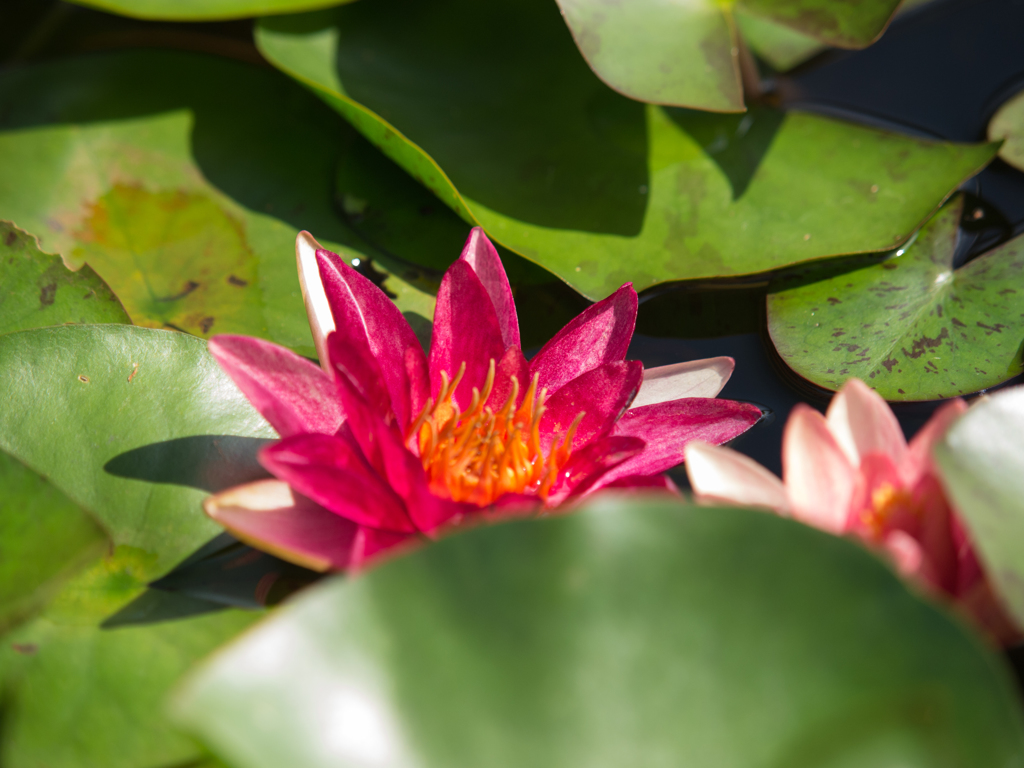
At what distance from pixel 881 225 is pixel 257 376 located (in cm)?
146

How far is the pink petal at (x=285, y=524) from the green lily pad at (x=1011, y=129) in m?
1.86

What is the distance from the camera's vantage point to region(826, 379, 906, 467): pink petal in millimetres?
1040

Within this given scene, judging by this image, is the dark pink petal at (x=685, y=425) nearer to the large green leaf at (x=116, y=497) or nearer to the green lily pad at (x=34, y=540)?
the large green leaf at (x=116, y=497)

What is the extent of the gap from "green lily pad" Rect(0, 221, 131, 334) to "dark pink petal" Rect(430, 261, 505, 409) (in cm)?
75

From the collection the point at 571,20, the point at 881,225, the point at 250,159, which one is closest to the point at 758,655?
the point at 881,225

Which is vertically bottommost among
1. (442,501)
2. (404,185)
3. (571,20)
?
(442,501)

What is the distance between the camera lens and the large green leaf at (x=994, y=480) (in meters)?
0.80

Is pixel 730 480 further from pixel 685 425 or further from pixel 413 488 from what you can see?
pixel 413 488

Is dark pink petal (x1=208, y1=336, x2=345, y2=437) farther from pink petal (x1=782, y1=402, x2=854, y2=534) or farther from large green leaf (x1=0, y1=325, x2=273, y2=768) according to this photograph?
pink petal (x1=782, y1=402, x2=854, y2=534)

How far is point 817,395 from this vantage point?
61.3 inches

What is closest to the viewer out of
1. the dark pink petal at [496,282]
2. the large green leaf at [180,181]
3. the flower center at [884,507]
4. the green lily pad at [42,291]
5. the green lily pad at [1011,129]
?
the flower center at [884,507]

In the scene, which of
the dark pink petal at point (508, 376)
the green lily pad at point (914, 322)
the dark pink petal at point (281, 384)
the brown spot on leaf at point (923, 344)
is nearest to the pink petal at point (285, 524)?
the dark pink petal at point (281, 384)

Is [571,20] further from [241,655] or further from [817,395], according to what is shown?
[241,655]

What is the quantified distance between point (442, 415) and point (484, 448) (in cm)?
9
